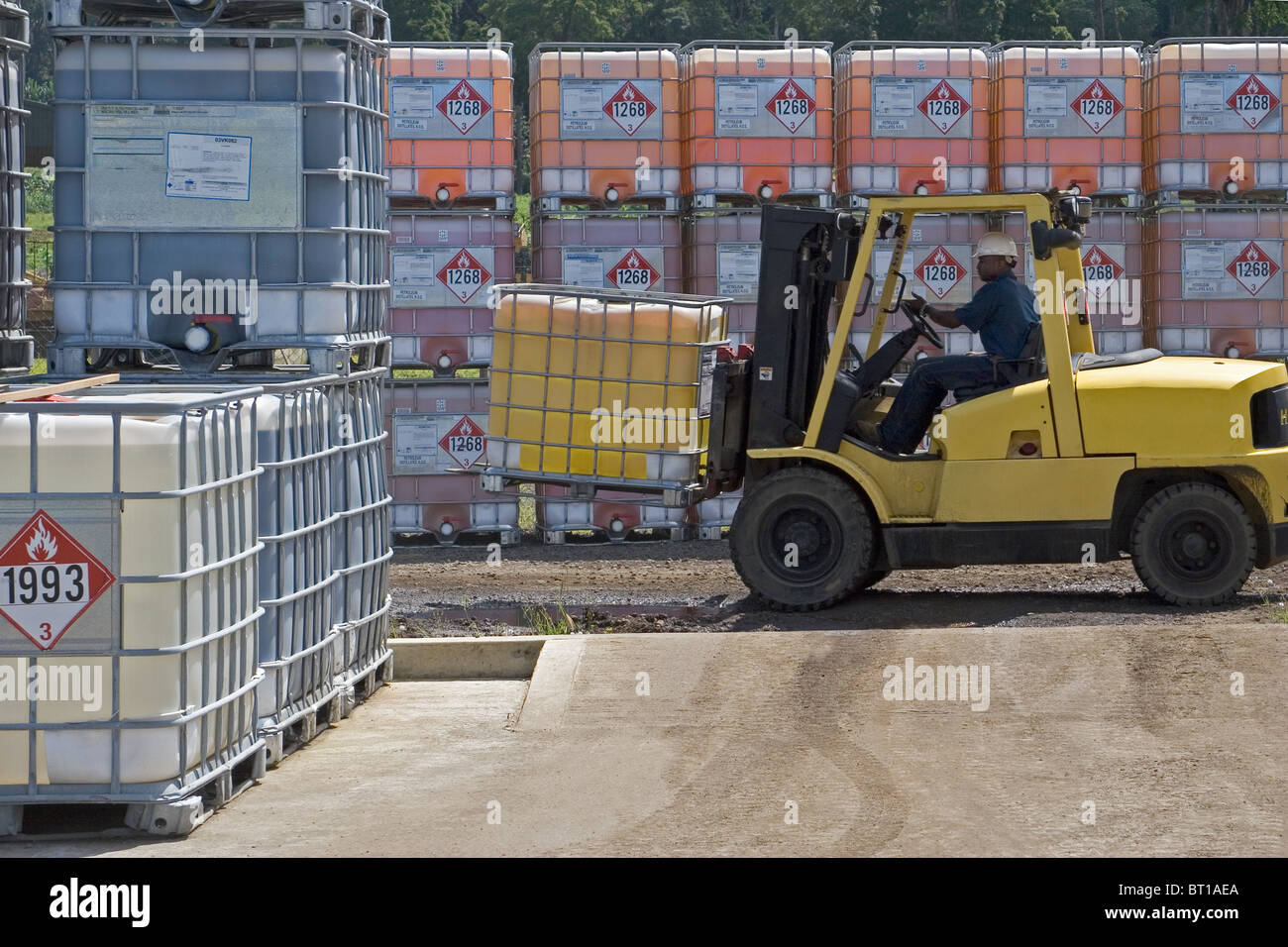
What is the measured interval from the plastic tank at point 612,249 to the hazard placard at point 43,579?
315 inches

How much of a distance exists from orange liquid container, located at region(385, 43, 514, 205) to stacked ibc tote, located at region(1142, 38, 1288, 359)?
16.8 feet

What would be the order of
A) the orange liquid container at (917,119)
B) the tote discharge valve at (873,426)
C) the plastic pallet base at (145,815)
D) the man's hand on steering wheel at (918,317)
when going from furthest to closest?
Answer: the orange liquid container at (917,119) < the tote discharge valve at (873,426) < the man's hand on steering wheel at (918,317) < the plastic pallet base at (145,815)

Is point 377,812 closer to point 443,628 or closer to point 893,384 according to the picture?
point 443,628

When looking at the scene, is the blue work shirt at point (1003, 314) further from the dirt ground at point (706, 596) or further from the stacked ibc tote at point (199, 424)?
the stacked ibc tote at point (199, 424)

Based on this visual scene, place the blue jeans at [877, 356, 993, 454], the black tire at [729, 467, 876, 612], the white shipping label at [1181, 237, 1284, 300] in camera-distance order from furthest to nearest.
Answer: the white shipping label at [1181, 237, 1284, 300]
the black tire at [729, 467, 876, 612]
the blue jeans at [877, 356, 993, 454]

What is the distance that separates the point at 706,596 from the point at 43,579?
20.0ft

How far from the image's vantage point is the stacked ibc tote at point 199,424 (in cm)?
538

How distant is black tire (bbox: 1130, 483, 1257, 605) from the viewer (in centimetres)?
1005

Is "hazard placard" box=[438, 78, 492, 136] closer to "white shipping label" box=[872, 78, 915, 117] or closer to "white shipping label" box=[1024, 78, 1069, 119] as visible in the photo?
"white shipping label" box=[872, 78, 915, 117]

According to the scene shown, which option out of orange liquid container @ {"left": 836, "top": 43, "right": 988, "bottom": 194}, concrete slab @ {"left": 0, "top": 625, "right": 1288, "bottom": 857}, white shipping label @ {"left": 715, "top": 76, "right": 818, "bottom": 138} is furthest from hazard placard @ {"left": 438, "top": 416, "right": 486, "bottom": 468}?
concrete slab @ {"left": 0, "top": 625, "right": 1288, "bottom": 857}

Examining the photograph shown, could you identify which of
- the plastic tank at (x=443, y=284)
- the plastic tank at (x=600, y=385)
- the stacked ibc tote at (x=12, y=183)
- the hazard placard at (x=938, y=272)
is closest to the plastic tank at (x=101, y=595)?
the stacked ibc tote at (x=12, y=183)

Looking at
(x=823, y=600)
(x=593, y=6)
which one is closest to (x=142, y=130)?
(x=823, y=600)

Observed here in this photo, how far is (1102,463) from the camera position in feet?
32.7

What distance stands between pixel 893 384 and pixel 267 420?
5.25 meters
